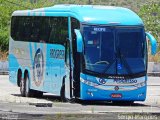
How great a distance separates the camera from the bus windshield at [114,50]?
2150cm

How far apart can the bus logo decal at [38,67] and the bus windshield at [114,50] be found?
4.10 metres

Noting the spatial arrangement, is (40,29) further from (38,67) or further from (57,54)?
(57,54)

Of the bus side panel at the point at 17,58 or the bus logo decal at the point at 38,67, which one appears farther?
the bus side panel at the point at 17,58

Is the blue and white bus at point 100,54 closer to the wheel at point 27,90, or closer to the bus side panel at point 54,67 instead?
the bus side panel at point 54,67

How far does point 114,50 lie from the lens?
2169 cm

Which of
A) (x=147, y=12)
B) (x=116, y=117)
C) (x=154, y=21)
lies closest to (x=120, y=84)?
(x=116, y=117)

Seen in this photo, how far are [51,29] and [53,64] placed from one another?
4.58ft

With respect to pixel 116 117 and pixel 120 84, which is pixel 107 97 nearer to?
pixel 120 84

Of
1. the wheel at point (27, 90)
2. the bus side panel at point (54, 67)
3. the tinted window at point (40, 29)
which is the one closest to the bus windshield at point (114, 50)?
the tinted window at point (40, 29)

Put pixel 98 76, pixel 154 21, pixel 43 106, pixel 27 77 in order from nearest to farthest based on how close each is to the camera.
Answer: pixel 43 106 < pixel 98 76 < pixel 27 77 < pixel 154 21

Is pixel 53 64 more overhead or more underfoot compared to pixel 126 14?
more underfoot

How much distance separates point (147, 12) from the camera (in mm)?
84250

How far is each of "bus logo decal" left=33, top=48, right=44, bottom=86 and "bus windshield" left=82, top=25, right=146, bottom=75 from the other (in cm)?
410

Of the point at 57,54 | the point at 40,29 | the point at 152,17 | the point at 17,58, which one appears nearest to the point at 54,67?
the point at 57,54
